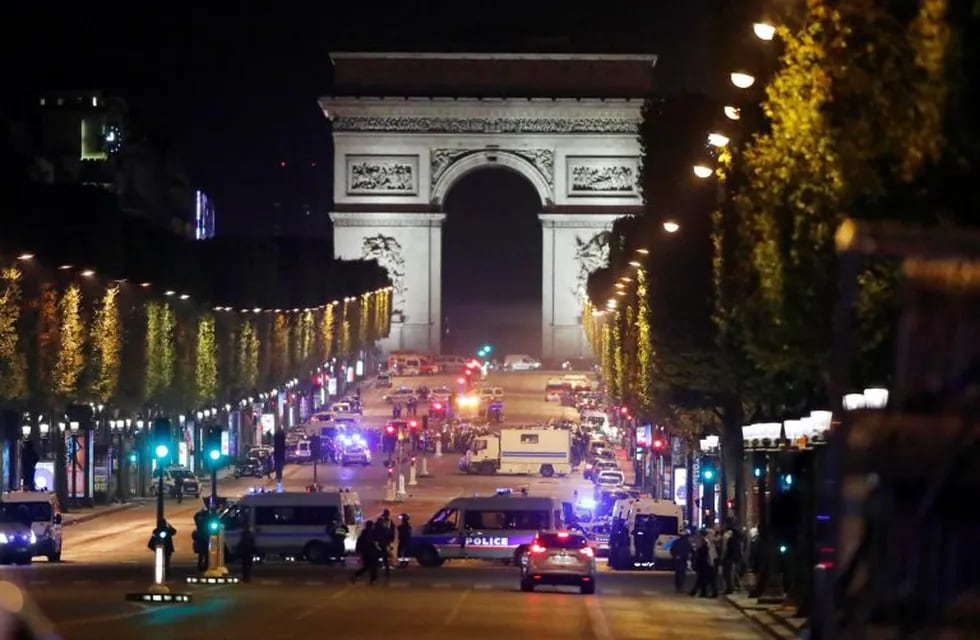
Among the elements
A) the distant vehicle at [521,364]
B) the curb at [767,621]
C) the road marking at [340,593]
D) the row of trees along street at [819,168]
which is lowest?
the curb at [767,621]

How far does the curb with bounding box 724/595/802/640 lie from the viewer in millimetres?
29312

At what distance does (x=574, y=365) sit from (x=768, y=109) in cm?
11423

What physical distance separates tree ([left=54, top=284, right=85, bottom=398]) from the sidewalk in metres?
26.8

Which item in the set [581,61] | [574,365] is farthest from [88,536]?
[581,61]

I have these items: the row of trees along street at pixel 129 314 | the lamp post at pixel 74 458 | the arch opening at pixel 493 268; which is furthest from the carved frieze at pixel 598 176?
the lamp post at pixel 74 458

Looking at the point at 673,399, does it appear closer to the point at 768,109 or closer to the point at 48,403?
the point at 48,403

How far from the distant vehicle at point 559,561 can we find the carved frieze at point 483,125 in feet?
349

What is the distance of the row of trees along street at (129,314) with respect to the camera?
61.2 meters

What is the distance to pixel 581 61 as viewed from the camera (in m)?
149

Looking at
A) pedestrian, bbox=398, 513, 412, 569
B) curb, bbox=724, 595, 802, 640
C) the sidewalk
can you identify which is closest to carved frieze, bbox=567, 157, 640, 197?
pedestrian, bbox=398, 513, 412, 569

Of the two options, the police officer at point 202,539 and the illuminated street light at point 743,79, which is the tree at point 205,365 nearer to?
the police officer at point 202,539

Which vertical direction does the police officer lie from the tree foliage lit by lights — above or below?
Answer: below

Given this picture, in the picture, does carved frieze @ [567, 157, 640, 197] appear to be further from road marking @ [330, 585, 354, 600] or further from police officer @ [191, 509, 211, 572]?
road marking @ [330, 585, 354, 600]

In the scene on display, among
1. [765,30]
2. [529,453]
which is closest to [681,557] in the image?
[765,30]
